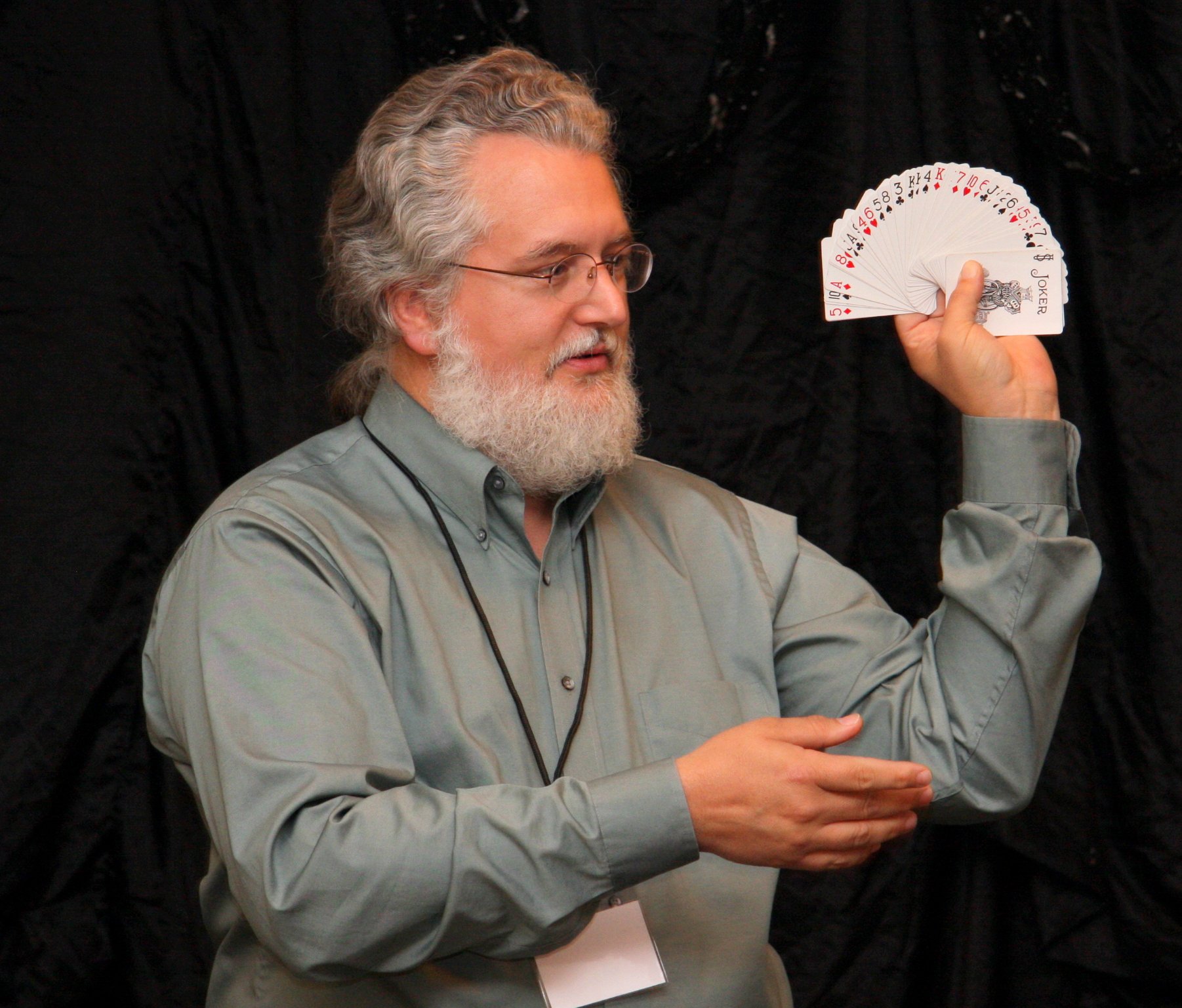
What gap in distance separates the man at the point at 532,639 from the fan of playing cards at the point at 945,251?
0.06 metres

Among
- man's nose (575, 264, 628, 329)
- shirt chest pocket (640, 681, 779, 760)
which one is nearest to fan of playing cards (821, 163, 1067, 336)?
man's nose (575, 264, 628, 329)

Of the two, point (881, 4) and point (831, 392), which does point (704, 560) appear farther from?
point (881, 4)

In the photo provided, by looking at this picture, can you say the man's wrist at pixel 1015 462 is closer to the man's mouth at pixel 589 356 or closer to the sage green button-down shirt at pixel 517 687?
the sage green button-down shirt at pixel 517 687

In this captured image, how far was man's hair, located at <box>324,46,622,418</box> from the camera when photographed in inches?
81.2

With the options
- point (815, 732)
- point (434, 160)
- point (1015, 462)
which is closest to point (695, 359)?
point (434, 160)

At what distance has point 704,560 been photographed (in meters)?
2.13

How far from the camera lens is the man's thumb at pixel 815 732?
163 centimetres

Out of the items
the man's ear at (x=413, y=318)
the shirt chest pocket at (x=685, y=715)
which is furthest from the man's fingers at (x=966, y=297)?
the man's ear at (x=413, y=318)

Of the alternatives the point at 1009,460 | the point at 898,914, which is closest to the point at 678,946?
the point at 1009,460

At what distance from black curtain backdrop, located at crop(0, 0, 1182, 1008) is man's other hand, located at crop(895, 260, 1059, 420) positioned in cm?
79

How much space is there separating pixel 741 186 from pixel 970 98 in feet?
1.58

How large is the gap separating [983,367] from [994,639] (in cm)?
39

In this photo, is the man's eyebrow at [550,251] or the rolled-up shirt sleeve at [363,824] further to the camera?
the man's eyebrow at [550,251]

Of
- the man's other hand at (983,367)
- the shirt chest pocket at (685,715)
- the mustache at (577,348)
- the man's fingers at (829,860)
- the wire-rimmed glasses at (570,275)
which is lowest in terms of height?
the man's fingers at (829,860)
